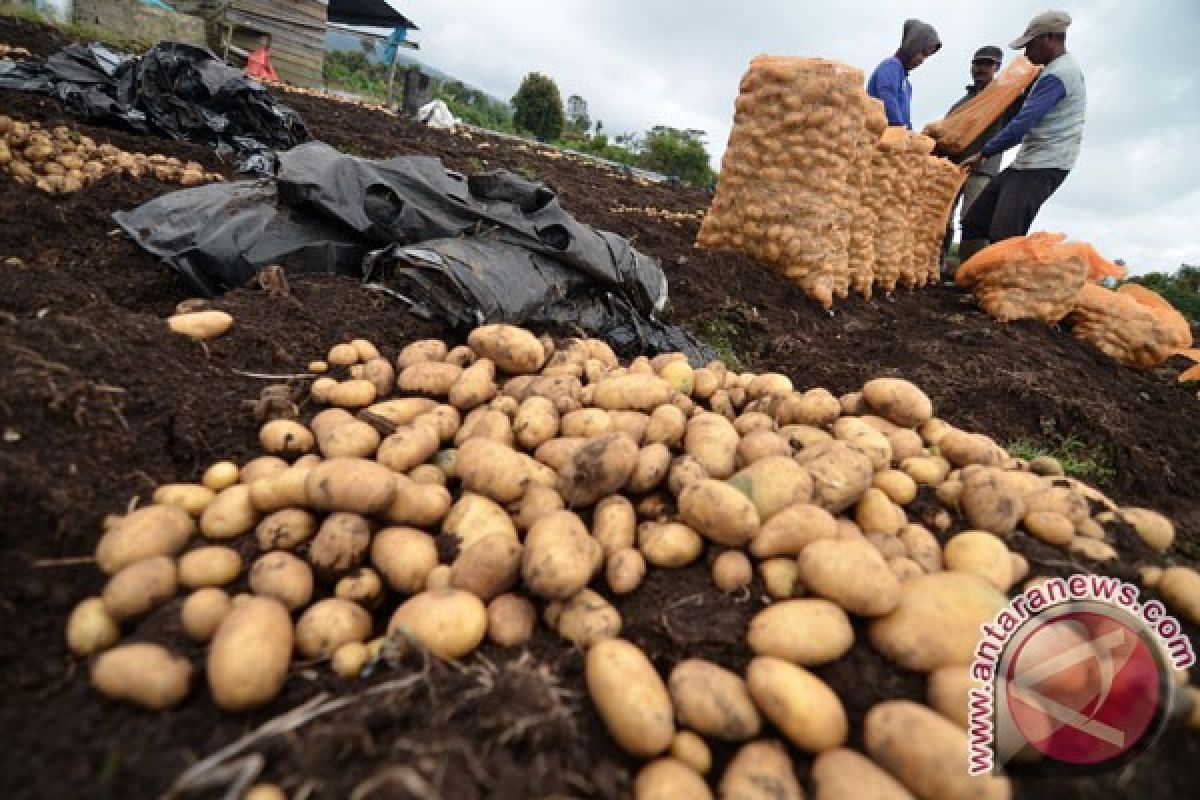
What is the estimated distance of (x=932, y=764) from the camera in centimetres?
111

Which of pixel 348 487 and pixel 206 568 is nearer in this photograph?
pixel 206 568

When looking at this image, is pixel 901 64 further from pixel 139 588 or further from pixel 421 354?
pixel 139 588

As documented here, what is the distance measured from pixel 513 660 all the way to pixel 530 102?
2545cm

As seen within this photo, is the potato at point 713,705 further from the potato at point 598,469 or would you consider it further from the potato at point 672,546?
the potato at point 598,469

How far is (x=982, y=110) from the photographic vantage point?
720cm

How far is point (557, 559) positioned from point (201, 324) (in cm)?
186

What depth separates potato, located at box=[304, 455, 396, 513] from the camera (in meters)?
1.57

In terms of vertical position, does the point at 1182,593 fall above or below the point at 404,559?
above

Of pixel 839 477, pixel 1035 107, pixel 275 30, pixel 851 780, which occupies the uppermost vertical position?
pixel 1035 107

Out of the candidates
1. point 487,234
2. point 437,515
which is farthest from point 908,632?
point 487,234

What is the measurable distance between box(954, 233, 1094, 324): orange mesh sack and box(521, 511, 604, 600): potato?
6155mm

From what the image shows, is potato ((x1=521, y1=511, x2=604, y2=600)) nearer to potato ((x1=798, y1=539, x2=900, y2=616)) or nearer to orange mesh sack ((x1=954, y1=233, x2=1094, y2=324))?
potato ((x1=798, y1=539, x2=900, y2=616))

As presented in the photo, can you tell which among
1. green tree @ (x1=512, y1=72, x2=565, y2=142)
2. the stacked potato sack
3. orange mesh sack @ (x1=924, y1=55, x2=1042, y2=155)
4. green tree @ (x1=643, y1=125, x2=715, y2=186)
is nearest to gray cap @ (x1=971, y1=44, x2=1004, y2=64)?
orange mesh sack @ (x1=924, y1=55, x2=1042, y2=155)

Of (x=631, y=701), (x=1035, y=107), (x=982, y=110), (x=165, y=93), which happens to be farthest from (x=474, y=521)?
(x=982, y=110)
